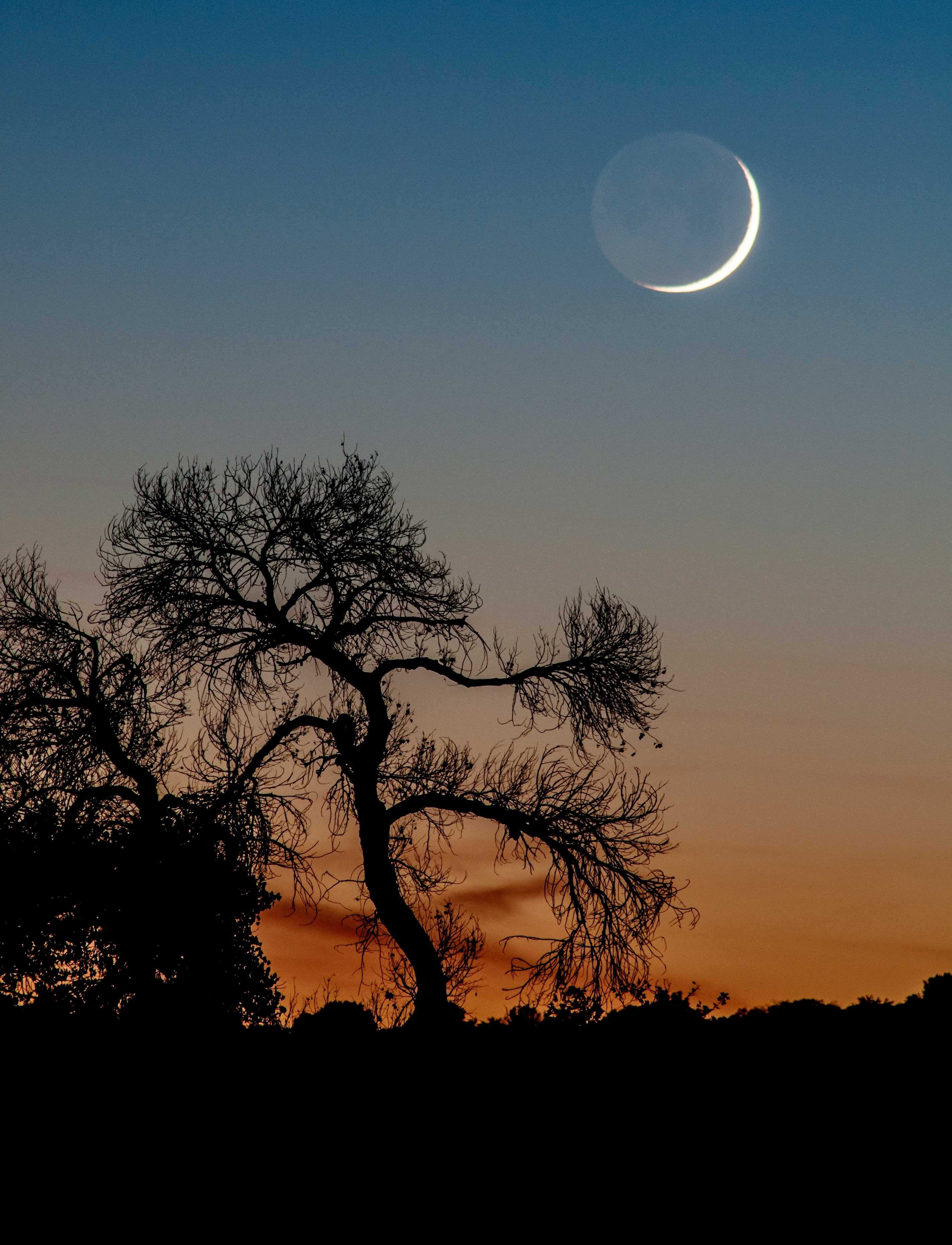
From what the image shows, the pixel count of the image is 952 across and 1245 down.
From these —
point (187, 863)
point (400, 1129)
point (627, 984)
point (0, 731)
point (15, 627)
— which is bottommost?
point (400, 1129)

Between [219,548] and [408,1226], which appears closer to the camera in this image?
[408,1226]

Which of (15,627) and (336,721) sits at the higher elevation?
(15,627)

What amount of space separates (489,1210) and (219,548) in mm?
10366

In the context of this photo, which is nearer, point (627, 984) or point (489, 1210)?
point (489, 1210)

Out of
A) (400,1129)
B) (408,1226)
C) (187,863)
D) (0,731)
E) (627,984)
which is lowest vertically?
(408,1226)

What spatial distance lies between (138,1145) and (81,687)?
26.2 ft

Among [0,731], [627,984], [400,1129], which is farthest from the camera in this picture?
[0,731]

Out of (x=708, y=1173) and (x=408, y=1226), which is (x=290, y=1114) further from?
(x=708, y=1173)

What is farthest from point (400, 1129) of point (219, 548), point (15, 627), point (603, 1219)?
point (15, 627)

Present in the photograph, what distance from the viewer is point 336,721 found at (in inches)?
668

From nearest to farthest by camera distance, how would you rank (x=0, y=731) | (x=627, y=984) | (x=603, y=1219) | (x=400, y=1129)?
(x=603, y=1219)
(x=400, y=1129)
(x=627, y=984)
(x=0, y=731)

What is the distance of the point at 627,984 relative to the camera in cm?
1580

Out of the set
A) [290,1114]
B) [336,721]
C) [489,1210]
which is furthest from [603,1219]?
[336,721]

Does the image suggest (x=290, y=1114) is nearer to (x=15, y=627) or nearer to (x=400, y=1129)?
(x=400, y=1129)
